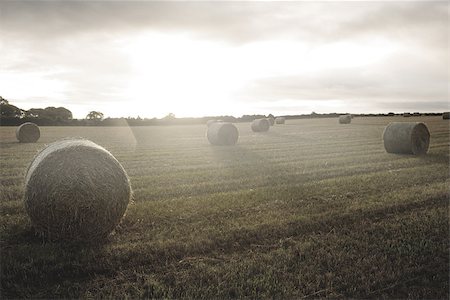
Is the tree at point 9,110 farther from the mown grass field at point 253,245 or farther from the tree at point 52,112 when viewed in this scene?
the mown grass field at point 253,245

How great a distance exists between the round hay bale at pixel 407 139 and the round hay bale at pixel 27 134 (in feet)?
87.1

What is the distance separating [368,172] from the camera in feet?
48.8

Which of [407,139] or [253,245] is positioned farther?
[407,139]

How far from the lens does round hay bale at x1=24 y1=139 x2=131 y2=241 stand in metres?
7.25

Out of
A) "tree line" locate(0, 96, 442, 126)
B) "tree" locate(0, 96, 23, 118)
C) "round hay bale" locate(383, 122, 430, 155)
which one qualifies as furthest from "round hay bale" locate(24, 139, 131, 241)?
"tree" locate(0, 96, 23, 118)

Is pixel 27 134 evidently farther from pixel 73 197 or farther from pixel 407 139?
pixel 407 139

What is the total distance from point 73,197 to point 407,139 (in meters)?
18.2

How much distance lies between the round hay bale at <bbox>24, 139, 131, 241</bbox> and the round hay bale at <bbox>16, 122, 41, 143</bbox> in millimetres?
25241

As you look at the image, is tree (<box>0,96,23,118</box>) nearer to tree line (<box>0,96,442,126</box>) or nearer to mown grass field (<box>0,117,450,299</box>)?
tree line (<box>0,96,442,126</box>)

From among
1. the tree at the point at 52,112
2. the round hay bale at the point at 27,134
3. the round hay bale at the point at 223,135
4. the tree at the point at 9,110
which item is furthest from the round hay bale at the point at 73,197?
the tree at the point at 52,112

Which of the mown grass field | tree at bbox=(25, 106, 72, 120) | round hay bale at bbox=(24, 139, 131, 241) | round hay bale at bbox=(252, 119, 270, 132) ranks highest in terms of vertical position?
tree at bbox=(25, 106, 72, 120)

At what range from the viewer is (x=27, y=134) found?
30.3 metres

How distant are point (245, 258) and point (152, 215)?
10.4ft

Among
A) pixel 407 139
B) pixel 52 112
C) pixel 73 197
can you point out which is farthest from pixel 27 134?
pixel 52 112
